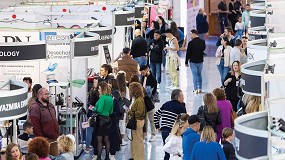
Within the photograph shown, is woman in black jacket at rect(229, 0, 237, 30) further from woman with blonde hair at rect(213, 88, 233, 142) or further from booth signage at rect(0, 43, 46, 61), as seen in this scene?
booth signage at rect(0, 43, 46, 61)

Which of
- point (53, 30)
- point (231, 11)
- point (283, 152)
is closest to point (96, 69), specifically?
point (53, 30)

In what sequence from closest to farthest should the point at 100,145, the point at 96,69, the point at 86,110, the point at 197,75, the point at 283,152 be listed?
the point at 283,152 < the point at 100,145 < the point at 86,110 < the point at 96,69 < the point at 197,75

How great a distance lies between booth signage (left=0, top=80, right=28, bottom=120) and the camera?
9.23 meters

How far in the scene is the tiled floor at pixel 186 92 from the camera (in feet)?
46.0

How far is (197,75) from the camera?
19.0 metres

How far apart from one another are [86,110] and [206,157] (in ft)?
14.9

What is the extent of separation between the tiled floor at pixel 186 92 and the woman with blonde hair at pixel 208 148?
3782 mm

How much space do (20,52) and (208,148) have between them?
3355mm

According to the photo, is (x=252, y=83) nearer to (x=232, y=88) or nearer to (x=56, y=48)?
(x=56, y=48)

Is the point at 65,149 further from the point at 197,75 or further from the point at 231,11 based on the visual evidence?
the point at 231,11

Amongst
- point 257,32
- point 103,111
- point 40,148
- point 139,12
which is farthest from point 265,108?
point 139,12

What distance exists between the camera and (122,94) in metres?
14.0

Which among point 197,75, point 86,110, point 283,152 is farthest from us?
point 197,75

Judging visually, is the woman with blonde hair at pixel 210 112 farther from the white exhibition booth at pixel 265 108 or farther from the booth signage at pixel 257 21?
the booth signage at pixel 257 21
